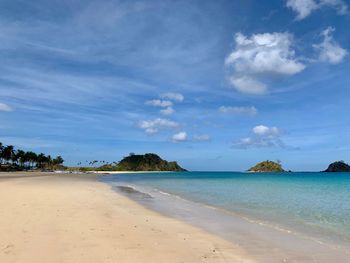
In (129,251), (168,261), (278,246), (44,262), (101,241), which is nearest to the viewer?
(44,262)

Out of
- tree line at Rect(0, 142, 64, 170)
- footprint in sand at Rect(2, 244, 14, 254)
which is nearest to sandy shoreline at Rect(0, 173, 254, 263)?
footprint in sand at Rect(2, 244, 14, 254)

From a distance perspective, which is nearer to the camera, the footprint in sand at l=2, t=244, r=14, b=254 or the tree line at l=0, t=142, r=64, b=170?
the footprint in sand at l=2, t=244, r=14, b=254

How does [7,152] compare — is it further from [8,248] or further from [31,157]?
[8,248]

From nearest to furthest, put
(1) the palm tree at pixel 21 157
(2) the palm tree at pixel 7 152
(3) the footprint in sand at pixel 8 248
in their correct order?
(3) the footprint in sand at pixel 8 248 → (2) the palm tree at pixel 7 152 → (1) the palm tree at pixel 21 157

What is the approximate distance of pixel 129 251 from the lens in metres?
9.00

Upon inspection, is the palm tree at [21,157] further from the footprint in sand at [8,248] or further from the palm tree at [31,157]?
the footprint in sand at [8,248]

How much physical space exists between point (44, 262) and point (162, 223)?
295 inches

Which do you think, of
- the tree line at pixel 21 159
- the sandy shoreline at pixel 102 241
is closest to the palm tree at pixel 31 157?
the tree line at pixel 21 159

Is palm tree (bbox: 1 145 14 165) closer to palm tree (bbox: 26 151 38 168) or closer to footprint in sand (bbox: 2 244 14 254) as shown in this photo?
palm tree (bbox: 26 151 38 168)

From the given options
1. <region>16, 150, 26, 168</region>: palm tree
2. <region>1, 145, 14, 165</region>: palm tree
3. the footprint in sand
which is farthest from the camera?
<region>16, 150, 26, 168</region>: palm tree

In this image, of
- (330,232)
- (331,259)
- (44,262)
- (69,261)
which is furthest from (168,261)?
(330,232)

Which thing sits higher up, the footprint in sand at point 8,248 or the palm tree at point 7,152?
the palm tree at point 7,152

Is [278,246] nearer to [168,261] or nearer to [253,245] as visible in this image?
[253,245]

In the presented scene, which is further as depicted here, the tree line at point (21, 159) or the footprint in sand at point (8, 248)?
the tree line at point (21, 159)
